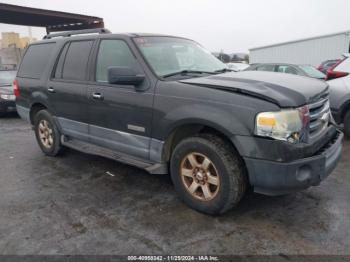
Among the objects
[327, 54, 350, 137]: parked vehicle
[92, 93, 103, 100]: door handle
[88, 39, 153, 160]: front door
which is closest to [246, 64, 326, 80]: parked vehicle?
[327, 54, 350, 137]: parked vehicle

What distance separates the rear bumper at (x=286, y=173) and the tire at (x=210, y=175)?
170mm

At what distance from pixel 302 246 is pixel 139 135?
2.04 meters

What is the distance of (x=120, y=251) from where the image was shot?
2752mm

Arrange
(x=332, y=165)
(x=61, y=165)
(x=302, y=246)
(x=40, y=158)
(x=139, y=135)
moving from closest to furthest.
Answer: (x=302, y=246) → (x=332, y=165) → (x=139, y=135) → (x=61, y=165) → (x=40, y=158)

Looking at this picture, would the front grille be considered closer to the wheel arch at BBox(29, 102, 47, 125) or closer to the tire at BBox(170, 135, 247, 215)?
the tire at BBox(170, 135, 247, 215)

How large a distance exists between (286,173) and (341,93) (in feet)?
12.0

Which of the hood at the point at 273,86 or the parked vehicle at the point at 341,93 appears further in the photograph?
the parked vehicle at the point at 341,93

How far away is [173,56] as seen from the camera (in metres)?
3.99

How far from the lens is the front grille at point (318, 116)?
3.02m

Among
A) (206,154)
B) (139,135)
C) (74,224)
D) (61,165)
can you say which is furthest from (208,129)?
(61,165)

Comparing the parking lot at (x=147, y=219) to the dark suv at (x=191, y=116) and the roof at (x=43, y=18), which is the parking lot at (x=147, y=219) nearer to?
the dark suv at (x=191, y=116)

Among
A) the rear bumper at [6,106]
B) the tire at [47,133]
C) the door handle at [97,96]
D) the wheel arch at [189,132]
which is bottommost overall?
the rear bumper at [6,106]

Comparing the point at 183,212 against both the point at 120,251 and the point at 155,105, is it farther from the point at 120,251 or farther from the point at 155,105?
the point at 155,105

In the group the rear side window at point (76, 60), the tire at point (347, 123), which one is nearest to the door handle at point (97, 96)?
the rear side window at point (76, 60)
